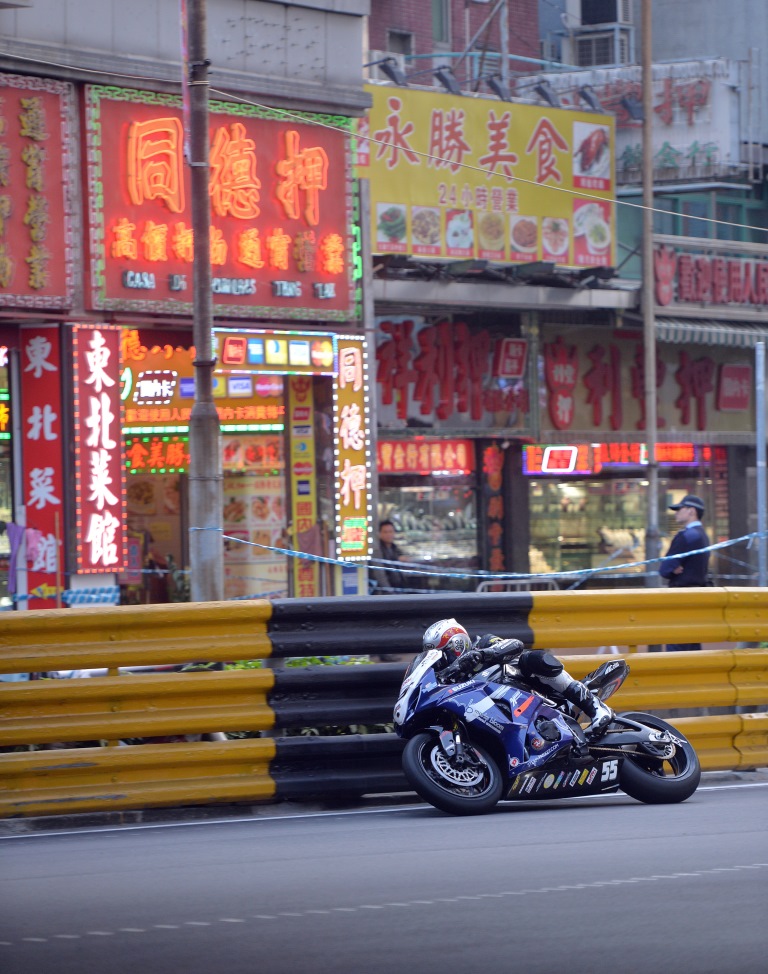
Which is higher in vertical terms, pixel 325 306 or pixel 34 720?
pixel 325 306

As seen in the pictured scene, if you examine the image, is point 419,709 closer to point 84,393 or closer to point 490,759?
point 490,759

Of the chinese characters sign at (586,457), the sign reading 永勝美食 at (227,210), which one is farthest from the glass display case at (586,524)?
the sign reading 永勝美食 at (227,210)

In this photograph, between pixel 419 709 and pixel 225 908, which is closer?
pixel 225 908

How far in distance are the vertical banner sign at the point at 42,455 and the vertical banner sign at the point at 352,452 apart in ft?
11.9

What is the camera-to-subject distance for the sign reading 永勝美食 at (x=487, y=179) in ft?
71.0

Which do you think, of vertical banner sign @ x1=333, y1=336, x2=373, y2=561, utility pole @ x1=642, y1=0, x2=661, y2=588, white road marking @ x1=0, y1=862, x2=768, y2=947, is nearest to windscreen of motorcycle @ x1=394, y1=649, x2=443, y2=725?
white road marking @ x1=0, y1=862, x2=768, y2=947

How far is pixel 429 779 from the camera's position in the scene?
794 cm

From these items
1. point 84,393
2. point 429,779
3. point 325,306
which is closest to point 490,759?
point 429,779

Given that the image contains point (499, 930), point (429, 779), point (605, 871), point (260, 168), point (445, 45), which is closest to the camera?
point (499, 930)

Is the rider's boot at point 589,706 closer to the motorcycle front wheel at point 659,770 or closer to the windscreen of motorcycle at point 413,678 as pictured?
the motorcycle front wheel at point 659,770

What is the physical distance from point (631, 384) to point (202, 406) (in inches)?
612

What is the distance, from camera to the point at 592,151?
942 inches

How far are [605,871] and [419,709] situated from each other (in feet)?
5.67

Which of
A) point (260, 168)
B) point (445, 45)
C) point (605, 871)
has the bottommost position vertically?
point (605, 871)
